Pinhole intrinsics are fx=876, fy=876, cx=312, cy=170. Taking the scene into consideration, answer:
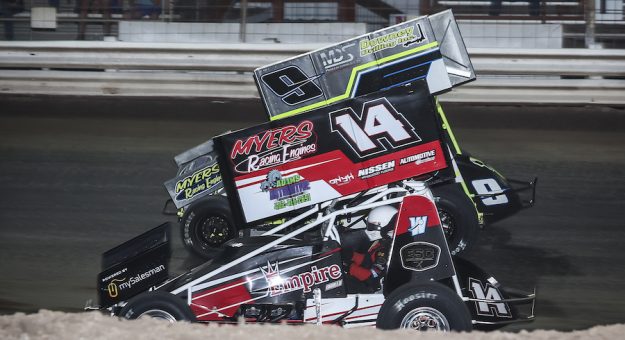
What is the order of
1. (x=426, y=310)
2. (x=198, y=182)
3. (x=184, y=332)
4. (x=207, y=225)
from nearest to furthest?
(x=184, y=332) < (x=426, y=310) < (x=207, y=225) < (x=198, y=182)

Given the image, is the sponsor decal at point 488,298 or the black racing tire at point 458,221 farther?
the black racing tire at point 458,221

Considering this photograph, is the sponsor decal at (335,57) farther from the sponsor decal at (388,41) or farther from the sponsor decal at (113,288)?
the sponsor decal at (113,288)

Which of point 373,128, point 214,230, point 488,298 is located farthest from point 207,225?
point 488,298

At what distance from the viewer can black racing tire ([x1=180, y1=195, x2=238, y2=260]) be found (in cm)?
853

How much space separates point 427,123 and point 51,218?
491cm

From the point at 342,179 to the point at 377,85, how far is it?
6.20 feet

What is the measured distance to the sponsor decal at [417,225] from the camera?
6141 millimetres

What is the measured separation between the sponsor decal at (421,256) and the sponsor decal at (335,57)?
97.7 inches

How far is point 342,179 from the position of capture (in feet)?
21.4

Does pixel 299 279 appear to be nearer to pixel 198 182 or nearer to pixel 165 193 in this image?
pixel 198 182

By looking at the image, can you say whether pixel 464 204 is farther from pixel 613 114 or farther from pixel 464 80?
pixel 613 114

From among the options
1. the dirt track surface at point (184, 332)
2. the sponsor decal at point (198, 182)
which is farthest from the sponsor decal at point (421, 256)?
the sponsor decal at point (198, 182)

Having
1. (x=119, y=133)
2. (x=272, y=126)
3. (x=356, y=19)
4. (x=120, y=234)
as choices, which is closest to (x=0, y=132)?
(x=119, y=133)

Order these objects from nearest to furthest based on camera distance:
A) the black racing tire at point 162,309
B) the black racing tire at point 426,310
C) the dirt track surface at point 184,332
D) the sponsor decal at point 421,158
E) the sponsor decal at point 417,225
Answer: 1. the dirt track surface at point 184,332
2. the black racing tire at point 426,310
3. the black racing tire at point 162,309
4. the sponsor decal at point 417,225
5. the sponsor decal at point 421,158
